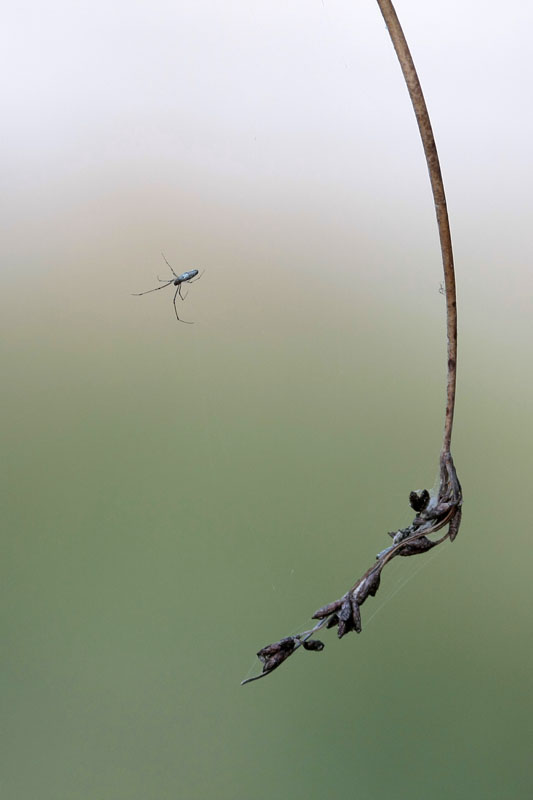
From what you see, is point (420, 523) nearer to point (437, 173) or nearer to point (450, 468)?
point (450, 468)

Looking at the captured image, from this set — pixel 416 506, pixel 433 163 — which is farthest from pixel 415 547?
pixel 433 163

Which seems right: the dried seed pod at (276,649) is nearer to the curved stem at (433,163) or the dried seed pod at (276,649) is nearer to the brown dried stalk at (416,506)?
the brown dried stalk at (416,506)

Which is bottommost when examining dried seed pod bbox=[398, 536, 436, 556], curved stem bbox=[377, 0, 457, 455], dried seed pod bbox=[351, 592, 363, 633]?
dried seed pod bbox=[351, 592, 363, 633]

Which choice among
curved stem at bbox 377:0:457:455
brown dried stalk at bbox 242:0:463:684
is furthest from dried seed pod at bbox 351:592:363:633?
curved stem at bbox 377:0:457:455

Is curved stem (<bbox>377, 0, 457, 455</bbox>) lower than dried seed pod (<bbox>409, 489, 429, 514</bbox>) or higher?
higher

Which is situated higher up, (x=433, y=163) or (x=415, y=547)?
(x=433, y=163)

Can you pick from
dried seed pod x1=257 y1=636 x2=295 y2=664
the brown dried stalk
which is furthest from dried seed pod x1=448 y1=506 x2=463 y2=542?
dried seed pod x1=257 y1=636 x2=295 y2=664

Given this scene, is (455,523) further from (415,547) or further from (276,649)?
(276,649)

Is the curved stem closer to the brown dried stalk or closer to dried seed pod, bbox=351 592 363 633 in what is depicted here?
the brown dried stalk

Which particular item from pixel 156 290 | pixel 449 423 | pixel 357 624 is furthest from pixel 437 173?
pixel 156 290
